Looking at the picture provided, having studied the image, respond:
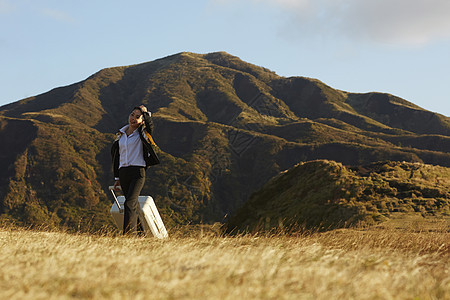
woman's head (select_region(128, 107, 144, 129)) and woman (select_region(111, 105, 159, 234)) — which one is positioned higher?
woman's head (select_region(128, 107, 144, 129))

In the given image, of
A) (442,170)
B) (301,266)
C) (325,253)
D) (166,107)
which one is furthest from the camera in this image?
(166,107)

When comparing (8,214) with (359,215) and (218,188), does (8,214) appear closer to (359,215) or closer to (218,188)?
(218,188)

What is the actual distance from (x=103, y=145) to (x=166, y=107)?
36701 millimetres

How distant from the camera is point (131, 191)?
230 inches

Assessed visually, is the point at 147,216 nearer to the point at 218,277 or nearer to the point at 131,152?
the point at 131,152

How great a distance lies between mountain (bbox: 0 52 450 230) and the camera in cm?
6994

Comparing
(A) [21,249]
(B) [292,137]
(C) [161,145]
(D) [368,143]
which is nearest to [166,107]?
(C) [161,145]

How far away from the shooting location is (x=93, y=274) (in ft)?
8.44

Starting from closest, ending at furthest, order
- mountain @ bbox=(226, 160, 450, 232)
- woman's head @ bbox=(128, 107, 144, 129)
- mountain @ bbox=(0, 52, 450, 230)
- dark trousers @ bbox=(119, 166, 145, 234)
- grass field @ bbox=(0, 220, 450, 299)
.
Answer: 1. grass field @ bbox=(0, 220, 450, 299)
2. dark trousers @ bbox=(119, 166, 145, 234)
3. woman's head @ bbox=(128, 107, 144, 129)
4. mountain @ bbox=(226, 160, 450, 232)
5. mountain @ bbox=(0, 52, 450, 230)

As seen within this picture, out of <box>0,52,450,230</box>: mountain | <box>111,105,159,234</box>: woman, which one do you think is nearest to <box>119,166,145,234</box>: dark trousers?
<box>111,105,159,234</box>: woman

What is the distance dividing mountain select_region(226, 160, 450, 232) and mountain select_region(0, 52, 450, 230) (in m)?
15.7

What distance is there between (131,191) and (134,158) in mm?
468

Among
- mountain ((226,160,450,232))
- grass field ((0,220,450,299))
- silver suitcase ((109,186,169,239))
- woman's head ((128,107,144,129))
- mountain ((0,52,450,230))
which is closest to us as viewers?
grass field ((0,220,450,299))

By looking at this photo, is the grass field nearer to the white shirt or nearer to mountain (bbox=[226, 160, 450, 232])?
the white shirt
